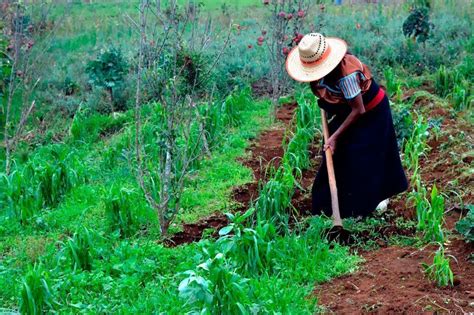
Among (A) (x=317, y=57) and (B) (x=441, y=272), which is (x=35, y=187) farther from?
(B) (x=441, y=272)

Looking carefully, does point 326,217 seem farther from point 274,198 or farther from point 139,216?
point 139,216

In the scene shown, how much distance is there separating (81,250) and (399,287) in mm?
2050

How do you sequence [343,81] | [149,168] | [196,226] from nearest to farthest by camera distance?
[343,81]
[196,226]
[149,168]

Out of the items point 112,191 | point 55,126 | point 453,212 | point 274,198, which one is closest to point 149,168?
point 112,191

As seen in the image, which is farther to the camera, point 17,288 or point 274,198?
point 274,198

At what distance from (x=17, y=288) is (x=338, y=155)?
7.92ft

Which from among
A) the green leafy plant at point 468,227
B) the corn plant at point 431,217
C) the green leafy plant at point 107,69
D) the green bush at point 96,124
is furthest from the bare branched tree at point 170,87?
the green leafy plant at point 107,69

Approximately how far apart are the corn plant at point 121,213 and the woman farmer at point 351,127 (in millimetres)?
1422

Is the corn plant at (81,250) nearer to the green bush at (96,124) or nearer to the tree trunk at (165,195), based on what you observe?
the tree trunk at (165,195)

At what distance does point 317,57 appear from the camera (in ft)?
16.0

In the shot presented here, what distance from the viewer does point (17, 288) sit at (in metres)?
4.61

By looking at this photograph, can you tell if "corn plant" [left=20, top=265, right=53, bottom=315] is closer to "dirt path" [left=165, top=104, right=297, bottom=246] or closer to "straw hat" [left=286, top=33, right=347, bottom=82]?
"dirt path" [left=165, top=104, right=297, bottom=246]

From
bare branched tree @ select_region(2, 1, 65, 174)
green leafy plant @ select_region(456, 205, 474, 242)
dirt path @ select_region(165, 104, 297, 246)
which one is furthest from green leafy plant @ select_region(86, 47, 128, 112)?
green leafy plant @ select_region(456, 205, 474, 242)

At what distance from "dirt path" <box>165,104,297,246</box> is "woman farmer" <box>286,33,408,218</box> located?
0.69 meters
